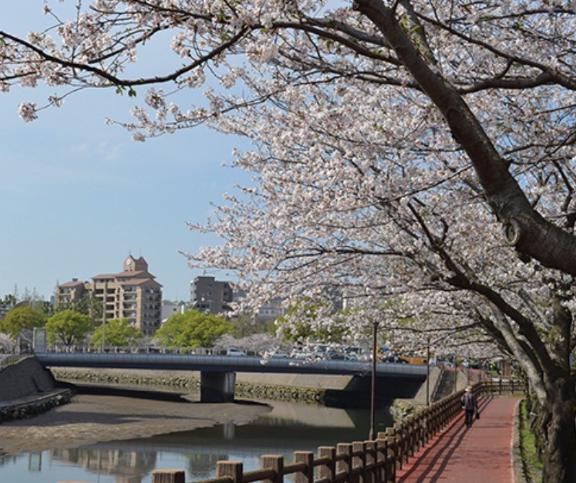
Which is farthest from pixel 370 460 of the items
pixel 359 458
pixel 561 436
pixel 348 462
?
pixel 561 436

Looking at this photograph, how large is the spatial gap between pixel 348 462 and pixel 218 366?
45.7 meters

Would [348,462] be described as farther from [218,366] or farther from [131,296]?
[131,296]

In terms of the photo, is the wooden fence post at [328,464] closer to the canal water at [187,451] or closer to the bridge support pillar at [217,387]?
the canal water at [187,451]

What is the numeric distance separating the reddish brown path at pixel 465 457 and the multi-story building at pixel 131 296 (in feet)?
363

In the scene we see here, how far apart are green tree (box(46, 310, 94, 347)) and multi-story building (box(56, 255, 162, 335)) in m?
32.6

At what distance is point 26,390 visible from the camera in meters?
54.2

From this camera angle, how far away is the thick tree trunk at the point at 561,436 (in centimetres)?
1192

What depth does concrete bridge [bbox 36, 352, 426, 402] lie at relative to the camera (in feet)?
172

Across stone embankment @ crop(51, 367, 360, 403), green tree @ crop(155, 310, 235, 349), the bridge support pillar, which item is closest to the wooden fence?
the bridge support pillar

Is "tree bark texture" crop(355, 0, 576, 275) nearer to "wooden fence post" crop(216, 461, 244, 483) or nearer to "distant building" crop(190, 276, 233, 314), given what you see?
"wooden fence post" crop(216, 461, 244, 483)

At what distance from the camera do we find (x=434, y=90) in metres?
4.97

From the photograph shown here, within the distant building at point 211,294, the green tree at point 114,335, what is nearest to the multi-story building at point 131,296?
the distant building at point 211,294

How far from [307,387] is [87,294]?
83.1 m

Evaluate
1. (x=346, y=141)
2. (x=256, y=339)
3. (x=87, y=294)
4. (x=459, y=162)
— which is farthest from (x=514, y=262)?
(x=87, y=294)
